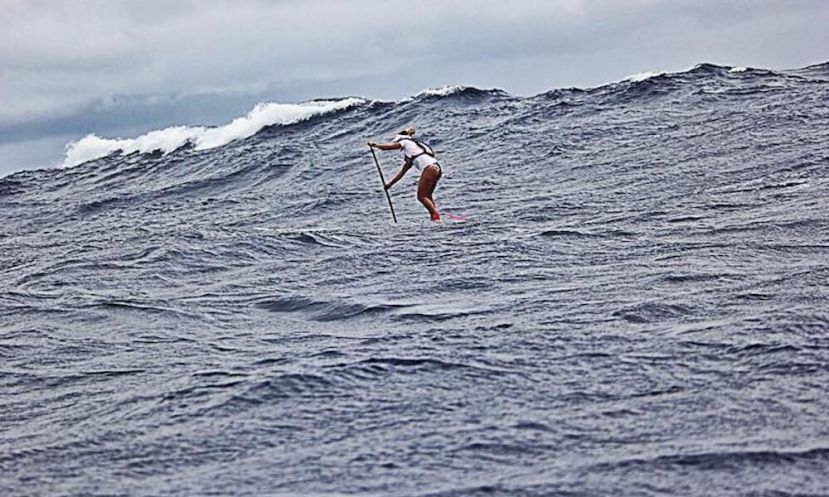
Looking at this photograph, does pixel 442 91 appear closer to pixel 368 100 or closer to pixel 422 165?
pixel 368 100

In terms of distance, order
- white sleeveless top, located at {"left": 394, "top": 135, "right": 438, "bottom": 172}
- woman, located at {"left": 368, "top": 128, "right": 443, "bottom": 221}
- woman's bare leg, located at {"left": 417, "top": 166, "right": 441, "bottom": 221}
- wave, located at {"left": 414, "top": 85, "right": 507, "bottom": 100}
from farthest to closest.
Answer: wave, located at {"left": 414, "top": 85, "right": 507, "bottom": 100} → white sleeveless top, located at {"left": 394, "top": 135, "right": 438, "bottom": 172} → woman's bare leg, located at {"left": 417, "top": 166, "right": 441, "bottom": 221} → woman, located at {"left": 368, "top": 128, "right": 443, "bottom": 221}

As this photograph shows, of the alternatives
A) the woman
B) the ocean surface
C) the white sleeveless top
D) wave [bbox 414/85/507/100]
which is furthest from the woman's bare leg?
wave [bbox 414/85/507/100]

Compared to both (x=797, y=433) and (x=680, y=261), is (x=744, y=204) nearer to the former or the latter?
(x=680, y=261)

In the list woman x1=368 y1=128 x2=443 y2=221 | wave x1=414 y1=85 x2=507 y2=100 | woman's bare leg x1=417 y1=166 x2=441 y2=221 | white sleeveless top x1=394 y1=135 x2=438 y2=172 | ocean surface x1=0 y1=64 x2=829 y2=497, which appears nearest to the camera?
ocean surface x1=0 y1=64 x2=829 y2=497

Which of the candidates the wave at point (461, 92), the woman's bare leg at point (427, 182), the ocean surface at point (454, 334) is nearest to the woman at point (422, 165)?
the woman's bare leg at point (427, 182)

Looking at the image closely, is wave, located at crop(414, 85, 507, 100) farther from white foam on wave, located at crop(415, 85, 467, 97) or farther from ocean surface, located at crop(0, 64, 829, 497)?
ocean surface, located at crop(0, 64, 829, 497)

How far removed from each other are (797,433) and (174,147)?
33.4 m

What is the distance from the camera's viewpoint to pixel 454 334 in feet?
32.4

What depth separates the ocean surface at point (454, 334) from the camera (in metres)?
6.78

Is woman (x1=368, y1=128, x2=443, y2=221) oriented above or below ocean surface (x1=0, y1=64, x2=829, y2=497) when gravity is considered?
above

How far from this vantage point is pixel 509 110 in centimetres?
3334

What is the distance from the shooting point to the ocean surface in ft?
22.2

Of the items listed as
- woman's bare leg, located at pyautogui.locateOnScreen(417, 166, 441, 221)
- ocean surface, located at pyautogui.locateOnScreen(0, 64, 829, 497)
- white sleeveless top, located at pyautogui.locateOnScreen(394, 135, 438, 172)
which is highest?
white sleeveless top, located at pyautogui.locateOnScreen(394, 135, 438, 172)

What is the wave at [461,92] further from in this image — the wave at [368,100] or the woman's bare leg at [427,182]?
the woman's bare leg at [427,182]
